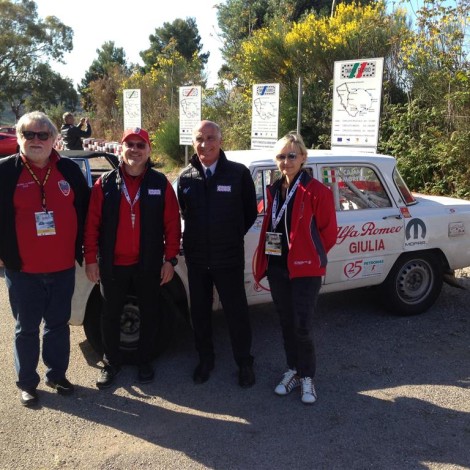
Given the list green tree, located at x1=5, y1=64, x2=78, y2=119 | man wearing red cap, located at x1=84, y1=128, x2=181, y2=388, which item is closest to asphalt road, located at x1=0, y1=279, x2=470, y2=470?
man wearing red cap, located at x1=84, y1=128, x2=181, y2=388

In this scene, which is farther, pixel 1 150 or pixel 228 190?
pixel 1 150

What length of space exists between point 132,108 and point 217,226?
519 inches

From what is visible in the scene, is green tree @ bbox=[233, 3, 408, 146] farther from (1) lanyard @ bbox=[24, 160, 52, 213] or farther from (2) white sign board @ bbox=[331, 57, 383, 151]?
(1) lanyard @ bbox=[24, 160, 52, 213]

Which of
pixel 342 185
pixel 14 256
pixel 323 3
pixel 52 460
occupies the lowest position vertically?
pixel 52 460

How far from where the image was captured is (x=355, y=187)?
4.87 m

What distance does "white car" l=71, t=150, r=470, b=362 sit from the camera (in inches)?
167

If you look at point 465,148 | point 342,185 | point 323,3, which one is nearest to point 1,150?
point 323,3

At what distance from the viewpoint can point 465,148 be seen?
362 inches

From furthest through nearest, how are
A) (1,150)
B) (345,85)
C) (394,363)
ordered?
(1,150), (345,85), (394,363)

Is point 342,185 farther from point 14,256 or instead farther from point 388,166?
point 14,256

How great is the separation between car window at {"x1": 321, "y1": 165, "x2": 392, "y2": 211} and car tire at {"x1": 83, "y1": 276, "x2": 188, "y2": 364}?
1.69m

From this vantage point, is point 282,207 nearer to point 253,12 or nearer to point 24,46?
point 253,12

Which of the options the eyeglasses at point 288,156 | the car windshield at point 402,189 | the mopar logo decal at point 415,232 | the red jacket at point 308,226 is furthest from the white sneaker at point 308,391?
the car windshield at point 402,189

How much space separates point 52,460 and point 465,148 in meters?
8.59
